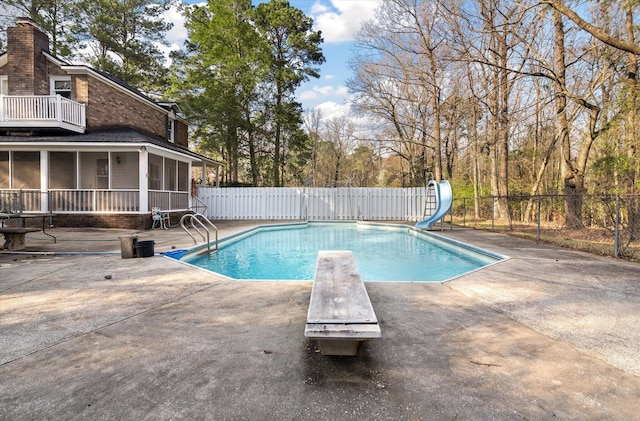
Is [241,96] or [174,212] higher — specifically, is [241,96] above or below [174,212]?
above

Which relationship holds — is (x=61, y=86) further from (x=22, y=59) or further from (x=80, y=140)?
(x=80, y=140)

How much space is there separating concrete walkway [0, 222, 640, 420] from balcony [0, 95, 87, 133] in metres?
9.31

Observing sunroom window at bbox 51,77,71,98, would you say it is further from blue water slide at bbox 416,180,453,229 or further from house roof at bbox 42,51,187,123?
blue water slide at bbox 416,180,453,229

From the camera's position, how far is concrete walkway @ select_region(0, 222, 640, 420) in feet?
5.52

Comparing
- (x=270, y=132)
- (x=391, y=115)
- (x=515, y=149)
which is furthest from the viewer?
(x=270, y=132)

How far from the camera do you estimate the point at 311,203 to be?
53.0 ft

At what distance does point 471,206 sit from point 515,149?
3.81 meters

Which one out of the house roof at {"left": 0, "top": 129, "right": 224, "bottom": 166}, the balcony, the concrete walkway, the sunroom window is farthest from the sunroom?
the concrete walkway

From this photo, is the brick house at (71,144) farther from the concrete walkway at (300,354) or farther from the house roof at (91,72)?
the concrete walkway at (300,354)

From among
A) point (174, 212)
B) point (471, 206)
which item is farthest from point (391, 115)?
point (174, 212)

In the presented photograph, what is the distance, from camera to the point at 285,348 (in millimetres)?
2342

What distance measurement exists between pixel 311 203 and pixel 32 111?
36.6ft

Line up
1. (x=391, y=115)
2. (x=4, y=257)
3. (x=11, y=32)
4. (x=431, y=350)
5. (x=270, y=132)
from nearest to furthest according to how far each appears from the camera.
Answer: (x=431, y=350)
(x=4, y=257)
(x=11, y=32)
(x=391, y=115)
(x=270, y=132)

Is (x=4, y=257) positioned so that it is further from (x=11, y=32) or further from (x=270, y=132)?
(x=270, y=132)
